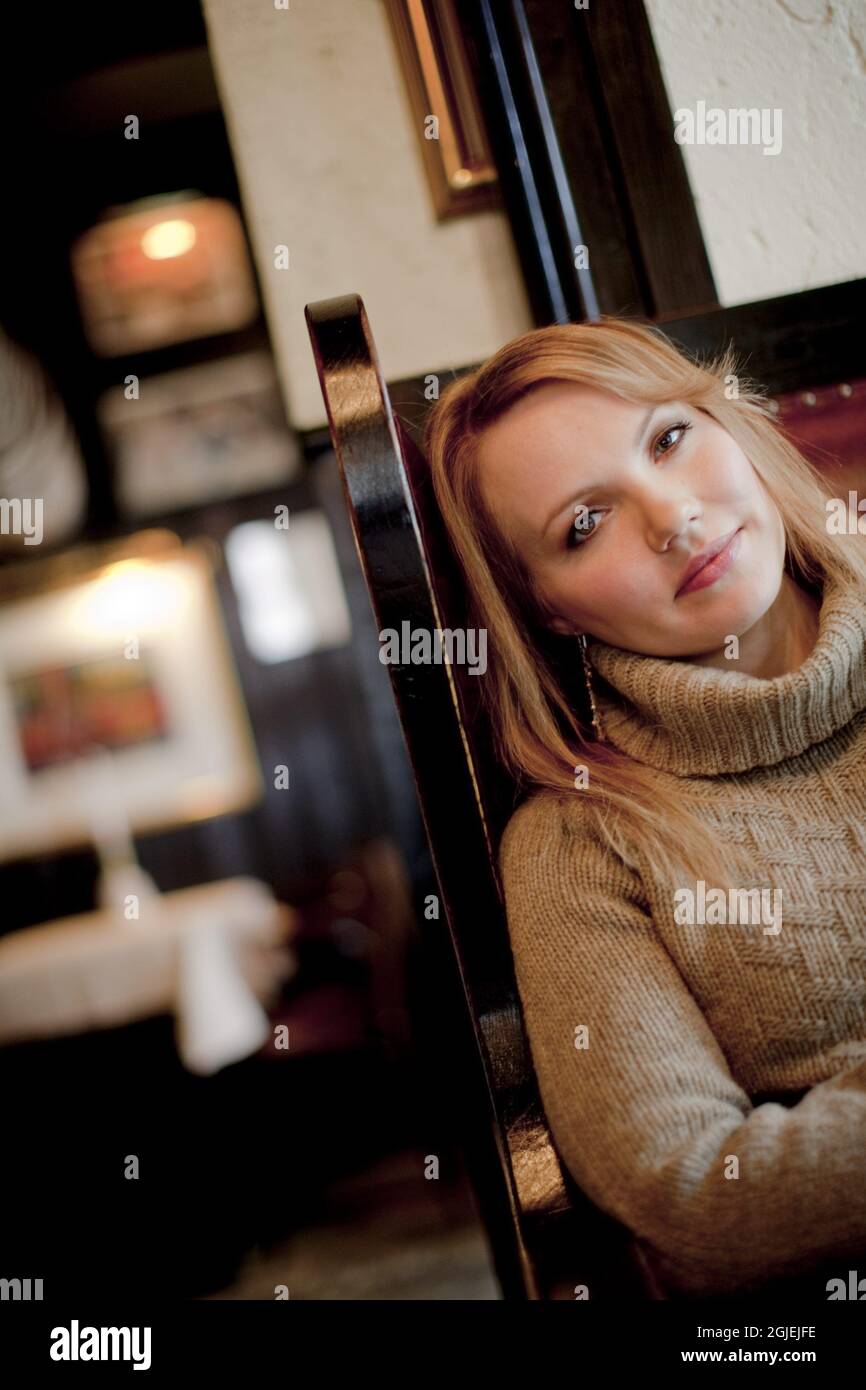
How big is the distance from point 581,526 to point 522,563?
0.09 meters

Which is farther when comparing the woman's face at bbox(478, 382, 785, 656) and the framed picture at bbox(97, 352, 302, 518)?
the framed picture at bbox(97, 352, 302, 518)

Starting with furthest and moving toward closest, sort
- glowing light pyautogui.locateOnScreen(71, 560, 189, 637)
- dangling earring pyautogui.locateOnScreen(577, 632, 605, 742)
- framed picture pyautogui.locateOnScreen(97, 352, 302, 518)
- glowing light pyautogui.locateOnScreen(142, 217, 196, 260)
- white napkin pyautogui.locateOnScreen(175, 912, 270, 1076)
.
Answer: glowing light pyautogui.locateOnScreen(71, 560, 189, 637), framed picture pyautogui.locateOnScreen(97, 352, 302, 518), glowing light pyautogui.locateOnScreen(142, 217, 196, 260), white napkin pyautogui.locateOnScreen(175, 912, 270, 1076), dangling earring pyautogui.locateOnScreen(577, 632, 605, 742)

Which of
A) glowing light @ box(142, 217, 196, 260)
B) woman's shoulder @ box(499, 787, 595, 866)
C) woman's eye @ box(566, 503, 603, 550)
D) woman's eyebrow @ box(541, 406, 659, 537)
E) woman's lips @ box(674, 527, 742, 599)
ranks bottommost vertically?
woman's shoulder @ box(499, 787, 595, 866)

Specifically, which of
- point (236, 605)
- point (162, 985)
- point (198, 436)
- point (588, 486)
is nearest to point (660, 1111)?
point (588, 486)

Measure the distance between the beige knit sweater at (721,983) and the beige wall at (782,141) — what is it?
616 millimetres

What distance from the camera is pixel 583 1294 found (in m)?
0.95

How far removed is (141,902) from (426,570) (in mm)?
3373

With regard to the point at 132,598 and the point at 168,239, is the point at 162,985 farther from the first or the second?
the point at 168,239

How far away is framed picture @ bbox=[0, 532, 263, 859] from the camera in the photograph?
16.0ft

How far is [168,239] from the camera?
444 cm

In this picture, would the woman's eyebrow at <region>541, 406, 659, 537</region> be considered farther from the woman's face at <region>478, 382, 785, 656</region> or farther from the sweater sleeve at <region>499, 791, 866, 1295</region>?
the sweater sleeve at <region>499, 791, 866, 1295</region>

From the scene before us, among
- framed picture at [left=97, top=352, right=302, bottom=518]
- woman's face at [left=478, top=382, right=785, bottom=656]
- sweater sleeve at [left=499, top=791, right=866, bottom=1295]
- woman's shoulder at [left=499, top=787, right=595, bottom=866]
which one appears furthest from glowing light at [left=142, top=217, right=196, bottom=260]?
sweater sleeve at [left=499, top=791, right=866, bottom=1295]

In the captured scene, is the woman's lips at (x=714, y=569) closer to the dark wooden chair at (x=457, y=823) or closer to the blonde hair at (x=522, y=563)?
the blonde hair at (x=522, y=563)
